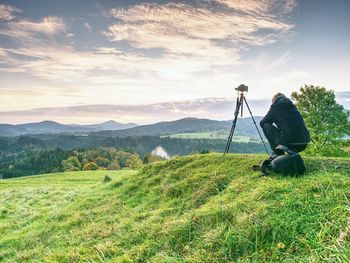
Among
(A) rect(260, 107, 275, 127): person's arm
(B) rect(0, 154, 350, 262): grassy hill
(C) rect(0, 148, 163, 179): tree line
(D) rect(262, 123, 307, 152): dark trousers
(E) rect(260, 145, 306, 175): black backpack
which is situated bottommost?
(C) rect(0, 148, 163, 179): tree line

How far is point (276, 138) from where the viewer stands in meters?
10.7

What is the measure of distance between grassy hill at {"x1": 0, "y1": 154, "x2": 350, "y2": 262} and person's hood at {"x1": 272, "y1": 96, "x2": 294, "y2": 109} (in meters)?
2.25

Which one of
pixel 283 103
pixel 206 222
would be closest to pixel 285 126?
pixel 283 103

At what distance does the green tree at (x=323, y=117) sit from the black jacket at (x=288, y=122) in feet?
75.3

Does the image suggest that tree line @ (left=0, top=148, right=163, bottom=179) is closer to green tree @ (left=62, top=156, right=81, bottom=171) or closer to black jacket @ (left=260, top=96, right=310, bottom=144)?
green tree @ (left=62, top=156, right=81, bottom=171)

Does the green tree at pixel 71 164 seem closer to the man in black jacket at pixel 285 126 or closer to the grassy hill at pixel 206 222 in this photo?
the grassy hill at pixel 206 222

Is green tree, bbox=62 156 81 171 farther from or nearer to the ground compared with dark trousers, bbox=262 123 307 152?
nearer to the ground

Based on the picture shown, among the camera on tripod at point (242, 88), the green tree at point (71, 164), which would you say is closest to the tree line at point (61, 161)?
the green tree at point (71, 164)

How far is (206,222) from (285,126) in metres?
4.93

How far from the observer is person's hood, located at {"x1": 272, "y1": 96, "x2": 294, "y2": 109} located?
1047cm

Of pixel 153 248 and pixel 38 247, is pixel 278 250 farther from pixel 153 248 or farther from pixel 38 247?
pixel 38 247

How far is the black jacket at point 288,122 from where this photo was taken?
10219 millimetres

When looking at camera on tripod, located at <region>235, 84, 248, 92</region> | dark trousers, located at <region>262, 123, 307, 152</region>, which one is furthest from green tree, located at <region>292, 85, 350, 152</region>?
dark trousers, located at <region>262, 123, 307, 152</region>

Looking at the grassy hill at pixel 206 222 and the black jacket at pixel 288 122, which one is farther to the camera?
the black jacket at pixel 288 122
